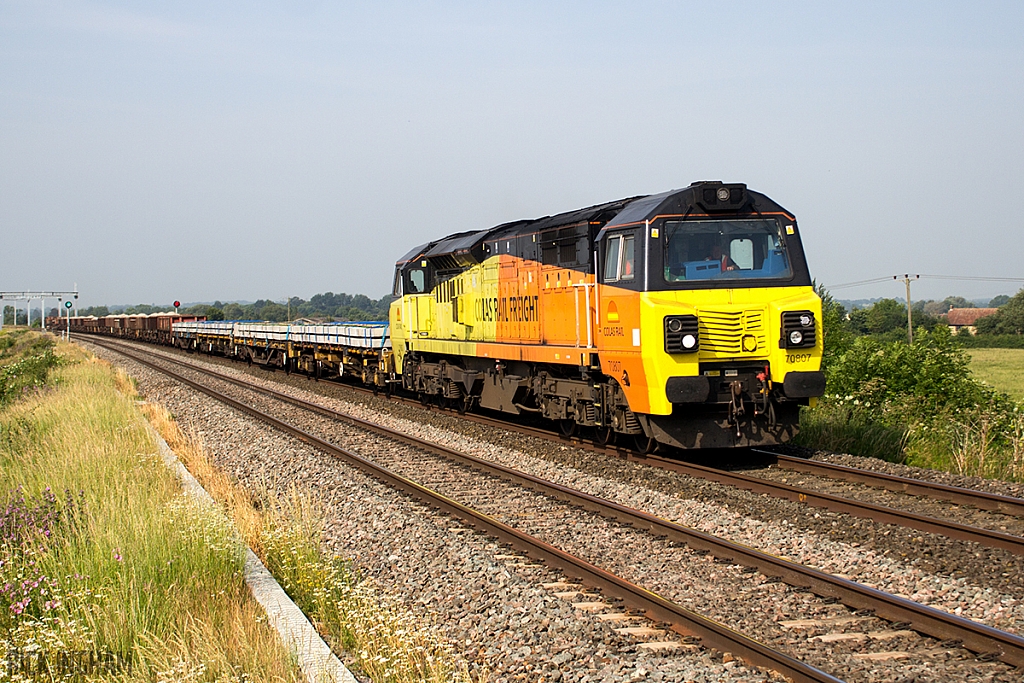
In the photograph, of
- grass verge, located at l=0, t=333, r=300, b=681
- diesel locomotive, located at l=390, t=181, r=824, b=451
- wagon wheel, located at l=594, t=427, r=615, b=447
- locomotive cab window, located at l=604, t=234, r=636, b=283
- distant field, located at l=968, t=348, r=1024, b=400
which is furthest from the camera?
distant field, located at l=968, t=348, r=1024, b=400

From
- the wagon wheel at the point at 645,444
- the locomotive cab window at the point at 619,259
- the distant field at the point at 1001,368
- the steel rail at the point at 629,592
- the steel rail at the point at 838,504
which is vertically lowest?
the distant field at the point at 1001,368

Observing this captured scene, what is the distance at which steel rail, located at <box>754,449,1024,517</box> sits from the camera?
855cm

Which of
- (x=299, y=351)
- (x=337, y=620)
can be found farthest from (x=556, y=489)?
(x=299, y=351)

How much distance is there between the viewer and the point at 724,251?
11.1 meters

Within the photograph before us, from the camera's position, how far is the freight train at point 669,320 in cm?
1065

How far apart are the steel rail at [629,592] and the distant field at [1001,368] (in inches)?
896

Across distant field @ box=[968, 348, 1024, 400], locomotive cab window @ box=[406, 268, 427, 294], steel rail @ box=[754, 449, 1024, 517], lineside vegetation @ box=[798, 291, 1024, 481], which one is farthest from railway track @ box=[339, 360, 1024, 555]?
distant field @ box=[968, 348, 1024, 400]

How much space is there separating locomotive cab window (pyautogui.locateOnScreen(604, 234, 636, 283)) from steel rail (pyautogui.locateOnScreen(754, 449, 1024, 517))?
119 inches

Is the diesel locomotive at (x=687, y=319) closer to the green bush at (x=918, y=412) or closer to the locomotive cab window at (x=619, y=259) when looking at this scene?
the locomotive cab window at (x=619, y=259)

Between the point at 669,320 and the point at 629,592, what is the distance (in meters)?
4.72

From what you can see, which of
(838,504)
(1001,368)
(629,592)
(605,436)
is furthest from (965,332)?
(629,592)

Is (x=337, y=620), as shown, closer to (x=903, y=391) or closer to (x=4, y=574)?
(x=4, y=574)

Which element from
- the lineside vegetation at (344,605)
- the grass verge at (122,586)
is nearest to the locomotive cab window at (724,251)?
the lineside vegetation at (344,605)

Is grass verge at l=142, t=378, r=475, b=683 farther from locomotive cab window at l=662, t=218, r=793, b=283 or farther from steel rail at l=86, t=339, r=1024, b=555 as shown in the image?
locomotive cab window at l=662, t=218, r=793, b=283
